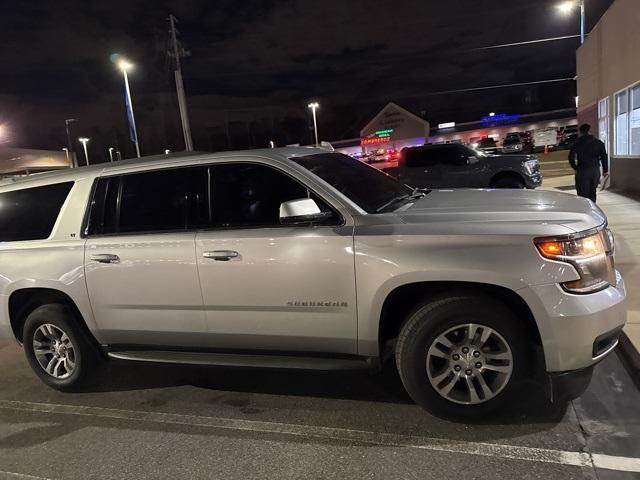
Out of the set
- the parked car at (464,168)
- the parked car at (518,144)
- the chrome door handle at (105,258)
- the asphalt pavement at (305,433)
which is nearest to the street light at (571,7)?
the parked car at (464,168)

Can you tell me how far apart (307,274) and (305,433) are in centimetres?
110

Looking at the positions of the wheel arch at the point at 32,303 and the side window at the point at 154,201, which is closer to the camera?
the side window at the point at 154,201

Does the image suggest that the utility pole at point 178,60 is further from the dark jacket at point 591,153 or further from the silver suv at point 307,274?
the silver suv at point 307,274

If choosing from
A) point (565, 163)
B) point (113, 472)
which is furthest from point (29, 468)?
point (565, 163)

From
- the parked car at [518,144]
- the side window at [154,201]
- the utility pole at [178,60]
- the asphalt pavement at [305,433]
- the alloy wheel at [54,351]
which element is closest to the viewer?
the asphalt pavement at [305,433]

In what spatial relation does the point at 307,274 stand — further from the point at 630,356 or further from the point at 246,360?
the point at 630,356

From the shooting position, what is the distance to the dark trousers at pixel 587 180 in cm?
958

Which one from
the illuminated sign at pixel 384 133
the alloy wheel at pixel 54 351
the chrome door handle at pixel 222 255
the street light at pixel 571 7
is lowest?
the alloy wheel at pixel 54 351

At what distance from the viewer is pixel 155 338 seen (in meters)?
4.38

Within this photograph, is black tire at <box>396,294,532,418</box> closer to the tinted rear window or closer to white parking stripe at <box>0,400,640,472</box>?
white parking stripe at <box>0,400,640,472</box>

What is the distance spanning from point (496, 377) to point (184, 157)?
2864 mm

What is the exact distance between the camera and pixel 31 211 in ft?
16.1

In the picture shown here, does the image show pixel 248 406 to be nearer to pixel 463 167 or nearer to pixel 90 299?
pixel 90 299

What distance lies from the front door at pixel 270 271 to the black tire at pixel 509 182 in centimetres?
1006
